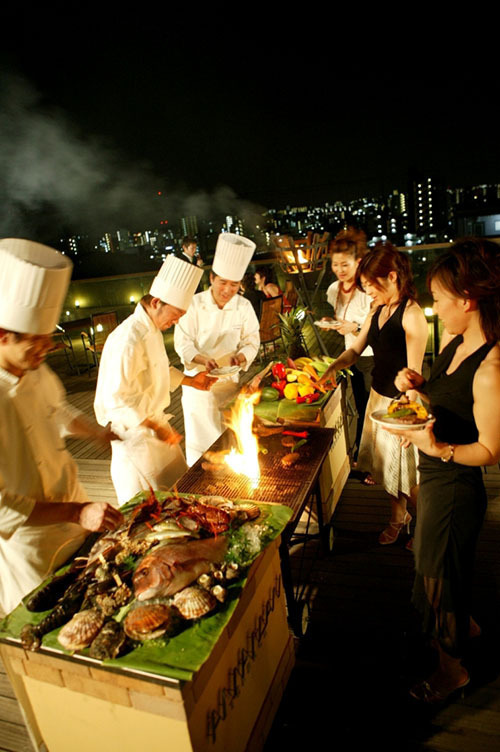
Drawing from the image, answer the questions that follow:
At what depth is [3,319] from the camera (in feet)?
6.01

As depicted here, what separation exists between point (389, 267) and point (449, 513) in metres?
1.74

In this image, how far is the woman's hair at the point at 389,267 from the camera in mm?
2992

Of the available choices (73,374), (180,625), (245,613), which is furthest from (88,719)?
(73,374)

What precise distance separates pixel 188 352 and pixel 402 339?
84.2 inches

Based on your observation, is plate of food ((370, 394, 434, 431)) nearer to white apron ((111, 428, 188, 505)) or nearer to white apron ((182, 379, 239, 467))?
white apron ((111, 428, 188, 505))

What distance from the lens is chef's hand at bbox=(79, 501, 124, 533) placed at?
1.83 meters

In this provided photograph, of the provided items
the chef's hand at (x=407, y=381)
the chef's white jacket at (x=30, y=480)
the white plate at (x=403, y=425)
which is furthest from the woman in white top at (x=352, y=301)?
the chef's white jacket at (x=30, y=480)

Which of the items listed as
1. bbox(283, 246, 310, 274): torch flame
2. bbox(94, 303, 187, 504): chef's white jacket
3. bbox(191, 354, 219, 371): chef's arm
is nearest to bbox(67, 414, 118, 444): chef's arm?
bbox(94, 303, 187, 504): chef's white jacket

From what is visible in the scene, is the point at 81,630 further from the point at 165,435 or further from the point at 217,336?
the point at 217,336

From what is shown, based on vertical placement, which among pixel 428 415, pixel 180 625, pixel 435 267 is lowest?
pixel 180 625

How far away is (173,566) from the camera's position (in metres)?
1.61

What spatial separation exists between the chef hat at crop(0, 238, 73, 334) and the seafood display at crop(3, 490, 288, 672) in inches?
39.7

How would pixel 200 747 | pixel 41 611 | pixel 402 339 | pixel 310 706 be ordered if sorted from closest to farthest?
pixel 200 747 < pixel 41 611 < pixel 310 706 < pixel 402 339

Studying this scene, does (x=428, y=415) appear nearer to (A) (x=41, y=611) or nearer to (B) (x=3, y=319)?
(A) (x=41, y=611)
